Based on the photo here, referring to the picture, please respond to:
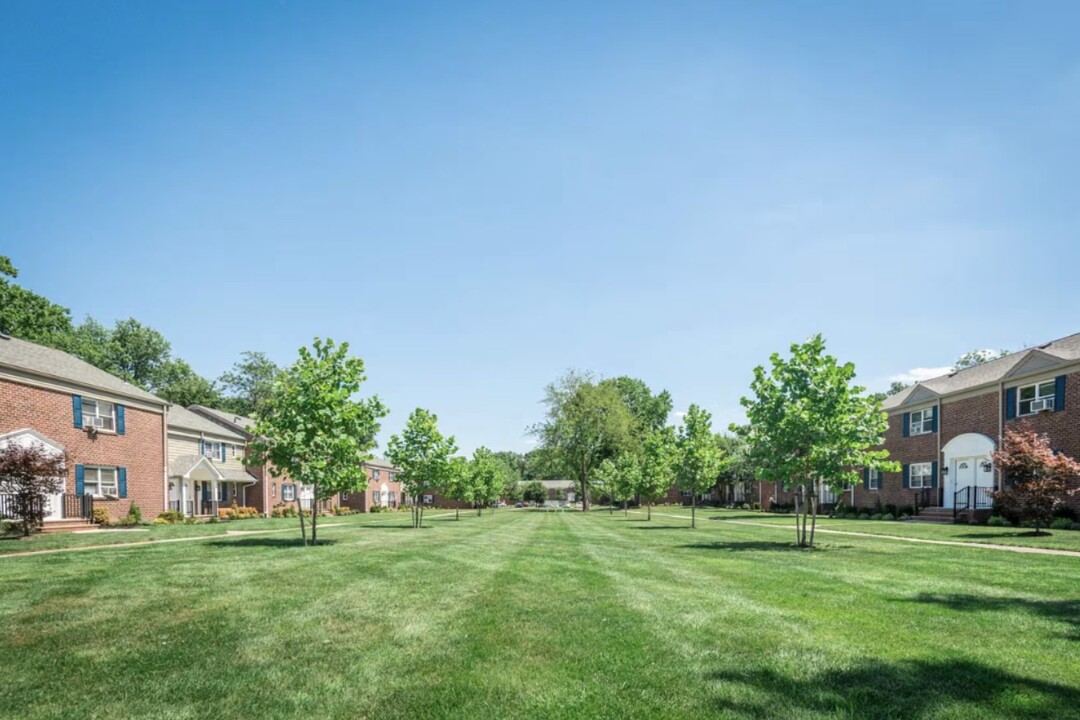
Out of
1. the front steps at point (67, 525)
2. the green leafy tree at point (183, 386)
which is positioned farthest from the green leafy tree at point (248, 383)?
the front steps at point (67, 525)

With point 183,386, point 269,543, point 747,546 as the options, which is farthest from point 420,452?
point 183,386

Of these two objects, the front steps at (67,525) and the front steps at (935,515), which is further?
the front steps at (935,515)

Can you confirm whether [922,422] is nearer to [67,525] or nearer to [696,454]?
[696,454]

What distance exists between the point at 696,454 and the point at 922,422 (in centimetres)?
1544

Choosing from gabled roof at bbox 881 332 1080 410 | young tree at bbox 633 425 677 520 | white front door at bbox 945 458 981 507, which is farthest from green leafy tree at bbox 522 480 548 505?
white front door at bbox 945 458 981 507

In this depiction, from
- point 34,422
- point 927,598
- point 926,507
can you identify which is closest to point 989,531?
point 926,507

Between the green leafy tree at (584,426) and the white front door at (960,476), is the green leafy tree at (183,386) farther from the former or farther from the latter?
the white front door at (960,476)

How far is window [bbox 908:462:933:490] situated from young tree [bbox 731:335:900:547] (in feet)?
69.3

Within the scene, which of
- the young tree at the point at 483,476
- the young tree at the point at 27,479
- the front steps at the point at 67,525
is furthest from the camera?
the young tree at the point at 483,476

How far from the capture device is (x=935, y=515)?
1182 inches

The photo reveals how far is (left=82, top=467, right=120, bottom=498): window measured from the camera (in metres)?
26.4

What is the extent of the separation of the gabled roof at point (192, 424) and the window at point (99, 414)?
6.79 m

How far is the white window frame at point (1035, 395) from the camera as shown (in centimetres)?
2567

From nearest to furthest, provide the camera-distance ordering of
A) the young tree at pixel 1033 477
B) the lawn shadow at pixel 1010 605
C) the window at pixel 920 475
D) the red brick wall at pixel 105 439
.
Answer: the lawn shadow at pixel 1010 605
the young tree at pixel 1033 477
the red brick wall at pixel 105 439
the window at pixel 920 475
